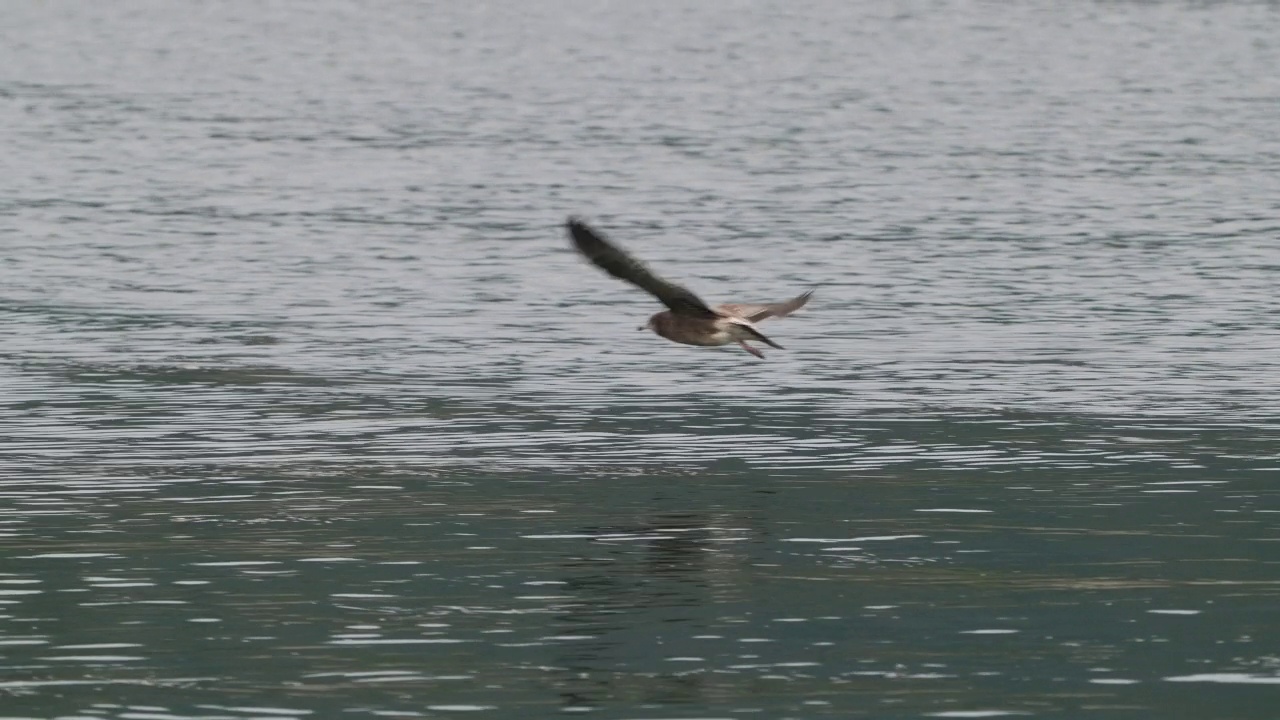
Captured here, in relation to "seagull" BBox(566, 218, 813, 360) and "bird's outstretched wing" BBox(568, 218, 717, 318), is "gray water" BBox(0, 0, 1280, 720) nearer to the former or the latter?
"seagull" BBox(566, 218, 813, 360)

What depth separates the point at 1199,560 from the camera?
50.2 feet

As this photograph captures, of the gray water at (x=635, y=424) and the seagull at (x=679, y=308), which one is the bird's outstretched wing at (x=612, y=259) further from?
the gray water at (x=635, y=424)

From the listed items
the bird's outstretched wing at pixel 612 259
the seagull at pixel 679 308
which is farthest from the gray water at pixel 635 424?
the bird's outstretched wing at pixel 612 259

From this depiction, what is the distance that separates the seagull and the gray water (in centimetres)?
88

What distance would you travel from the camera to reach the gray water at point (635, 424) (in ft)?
43.2

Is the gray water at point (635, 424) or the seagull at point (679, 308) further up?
the seagull at point (679, 308)

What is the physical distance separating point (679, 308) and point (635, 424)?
2.25 meters

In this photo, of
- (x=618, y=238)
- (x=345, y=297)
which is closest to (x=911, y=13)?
(x=618, y=238)

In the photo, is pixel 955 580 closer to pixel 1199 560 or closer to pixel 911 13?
pixel 1199 560

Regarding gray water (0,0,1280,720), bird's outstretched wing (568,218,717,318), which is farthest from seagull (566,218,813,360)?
gray water (0,0,1280,720)

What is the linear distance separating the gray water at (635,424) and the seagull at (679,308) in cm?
88

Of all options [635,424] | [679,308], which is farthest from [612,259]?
[635,424]

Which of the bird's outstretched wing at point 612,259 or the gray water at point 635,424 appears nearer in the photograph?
the gray water at point 635,424

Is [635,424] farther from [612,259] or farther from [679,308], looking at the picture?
[612,259]
